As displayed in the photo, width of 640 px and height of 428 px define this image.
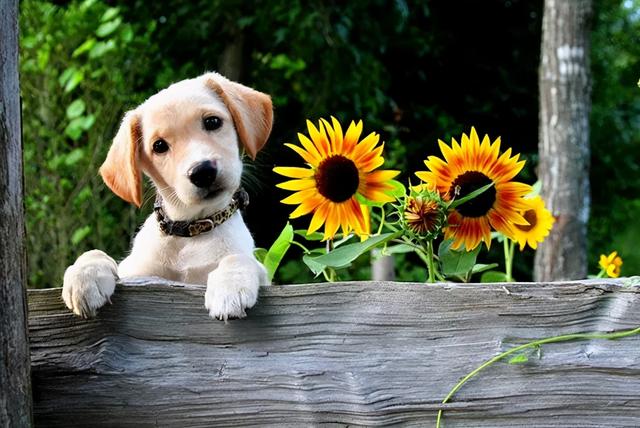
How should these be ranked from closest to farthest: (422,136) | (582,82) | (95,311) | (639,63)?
(95,311) < (582,82) < (422,136) < (639,63)

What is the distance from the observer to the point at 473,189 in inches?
72.4

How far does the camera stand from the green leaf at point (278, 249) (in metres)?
2.06

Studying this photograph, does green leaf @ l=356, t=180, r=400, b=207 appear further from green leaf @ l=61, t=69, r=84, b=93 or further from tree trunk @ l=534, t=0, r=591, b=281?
green leaf @ l=61, t=69, r=84, b=93

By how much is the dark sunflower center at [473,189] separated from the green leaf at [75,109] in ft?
9.87

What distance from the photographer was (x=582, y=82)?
4262 millimetres

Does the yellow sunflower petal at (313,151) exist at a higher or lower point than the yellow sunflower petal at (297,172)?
higher

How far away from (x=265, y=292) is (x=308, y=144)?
1.05 ft

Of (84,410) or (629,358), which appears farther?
(84,410)

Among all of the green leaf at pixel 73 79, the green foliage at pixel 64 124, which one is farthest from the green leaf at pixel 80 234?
the green leaf at pixel 73 79

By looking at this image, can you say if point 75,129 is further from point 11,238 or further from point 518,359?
point 518,359

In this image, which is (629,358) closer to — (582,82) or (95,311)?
(95,311)

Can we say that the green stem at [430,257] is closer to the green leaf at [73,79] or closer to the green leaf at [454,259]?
the green leaf at [454,259]

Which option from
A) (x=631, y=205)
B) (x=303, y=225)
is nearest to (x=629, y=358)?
(x=303, y=225)

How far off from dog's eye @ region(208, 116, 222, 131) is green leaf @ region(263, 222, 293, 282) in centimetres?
28
